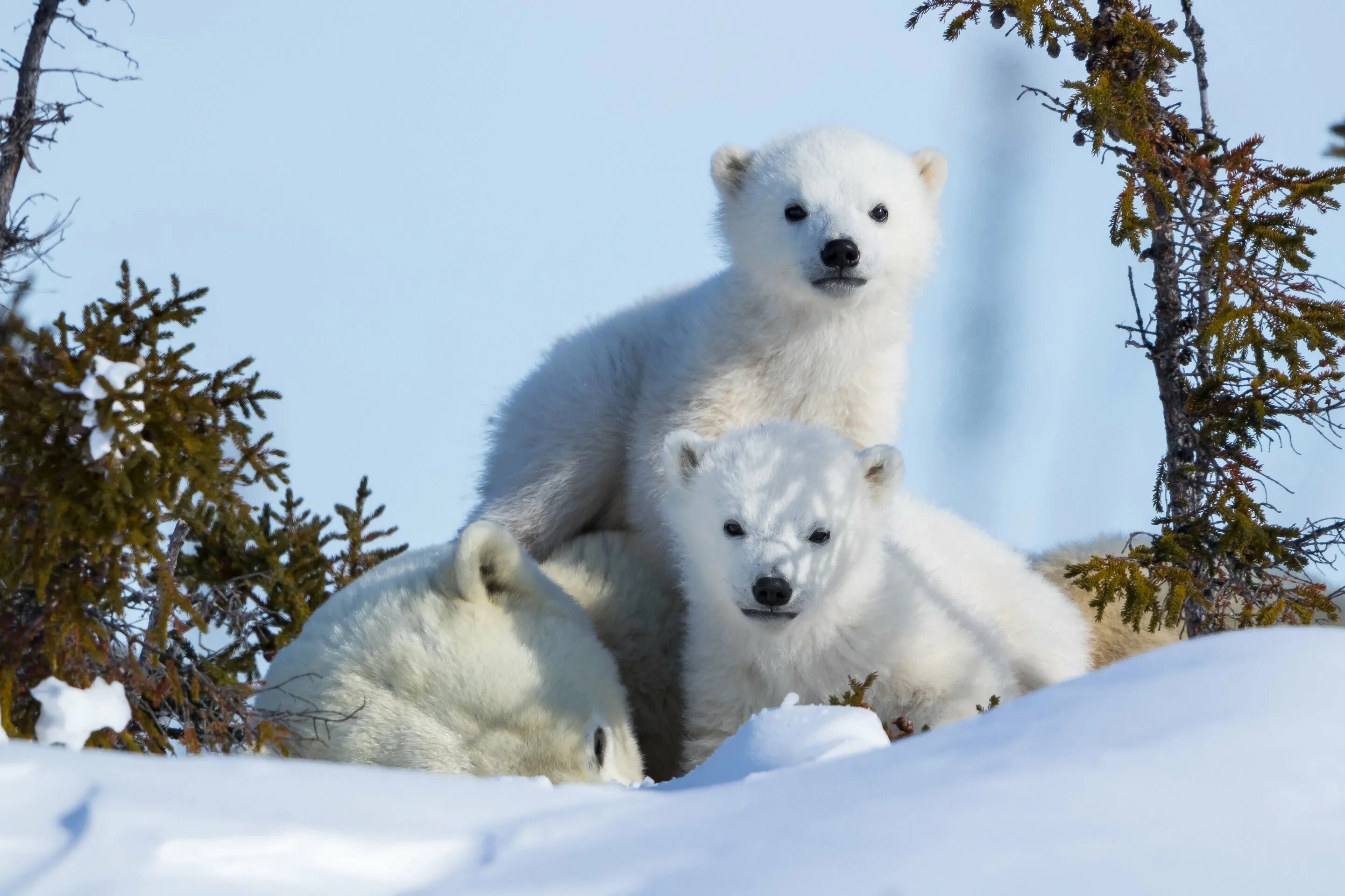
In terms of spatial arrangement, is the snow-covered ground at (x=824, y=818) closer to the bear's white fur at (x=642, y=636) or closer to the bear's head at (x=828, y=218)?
the bear's white fur at (x=642, y=636)

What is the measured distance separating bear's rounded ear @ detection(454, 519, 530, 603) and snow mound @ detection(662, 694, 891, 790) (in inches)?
67.7

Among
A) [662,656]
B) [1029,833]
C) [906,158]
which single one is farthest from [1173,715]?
[906,158]

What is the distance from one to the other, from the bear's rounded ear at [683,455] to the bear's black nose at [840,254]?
44.1 inches

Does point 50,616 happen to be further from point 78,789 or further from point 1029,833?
point 1029,833

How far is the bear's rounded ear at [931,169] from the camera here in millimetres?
7199

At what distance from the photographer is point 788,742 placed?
3.43 metres

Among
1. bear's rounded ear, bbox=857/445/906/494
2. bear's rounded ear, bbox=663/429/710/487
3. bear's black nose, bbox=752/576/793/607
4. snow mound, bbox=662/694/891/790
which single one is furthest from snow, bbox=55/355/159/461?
bear's rounded ear, bbox=857/445/906/494

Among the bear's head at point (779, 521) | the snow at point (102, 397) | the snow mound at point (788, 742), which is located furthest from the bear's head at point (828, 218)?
the snow at point (102, 397)

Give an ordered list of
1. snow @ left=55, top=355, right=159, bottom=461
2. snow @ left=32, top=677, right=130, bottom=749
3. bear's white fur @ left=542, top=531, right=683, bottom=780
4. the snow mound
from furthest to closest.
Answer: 1. bear's white fur @ left=542, top=531, right=683, bottom=780
2. snow @ left=55, top=355, right=159, bottom=461
3. snow @ left=32, top=677, right=130, bottom=749
4. the snow mound

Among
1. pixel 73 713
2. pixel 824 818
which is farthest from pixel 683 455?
pixel 824 818

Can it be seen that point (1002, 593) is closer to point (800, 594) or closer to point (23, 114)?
point (800, 594)

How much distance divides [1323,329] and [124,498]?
501cm

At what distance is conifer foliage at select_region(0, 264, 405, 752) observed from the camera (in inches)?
156

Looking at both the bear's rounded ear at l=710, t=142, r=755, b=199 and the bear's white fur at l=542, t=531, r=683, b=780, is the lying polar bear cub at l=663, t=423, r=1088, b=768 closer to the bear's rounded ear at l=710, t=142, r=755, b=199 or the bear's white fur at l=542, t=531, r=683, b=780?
the bear's white fur at l=542, t=531, r=683, b=780
